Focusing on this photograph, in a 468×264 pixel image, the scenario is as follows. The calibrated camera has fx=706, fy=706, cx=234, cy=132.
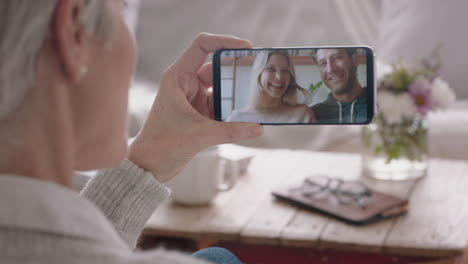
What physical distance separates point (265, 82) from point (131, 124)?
1.51m

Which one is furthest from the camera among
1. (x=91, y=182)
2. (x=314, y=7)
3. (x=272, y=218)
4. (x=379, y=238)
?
(x=314, y=7)

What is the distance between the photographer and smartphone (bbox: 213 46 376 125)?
3.55 ft

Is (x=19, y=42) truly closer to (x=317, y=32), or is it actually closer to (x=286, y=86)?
(x=286, y=86)

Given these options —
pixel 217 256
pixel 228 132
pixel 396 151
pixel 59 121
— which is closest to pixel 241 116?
pixel 228 132

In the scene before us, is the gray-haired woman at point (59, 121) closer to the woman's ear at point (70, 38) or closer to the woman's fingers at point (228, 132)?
the woman's ear at point (70, 38)

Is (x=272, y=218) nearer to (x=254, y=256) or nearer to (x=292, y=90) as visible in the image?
(x=254, y=256)

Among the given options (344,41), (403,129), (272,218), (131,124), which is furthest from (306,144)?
(272,218)

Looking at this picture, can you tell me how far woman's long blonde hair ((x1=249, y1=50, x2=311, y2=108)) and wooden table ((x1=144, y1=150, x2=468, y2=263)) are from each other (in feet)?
1.56

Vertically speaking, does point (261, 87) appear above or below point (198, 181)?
above

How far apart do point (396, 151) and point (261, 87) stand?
2.66 ft

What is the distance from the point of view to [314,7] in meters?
2.77

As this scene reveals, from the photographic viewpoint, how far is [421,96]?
178 centimetres

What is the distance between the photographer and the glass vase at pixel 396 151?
181 cm

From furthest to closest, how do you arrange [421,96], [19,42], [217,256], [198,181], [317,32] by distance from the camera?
[317,32]
[421,96]
[198,181]
[217,256]
[19,42]
